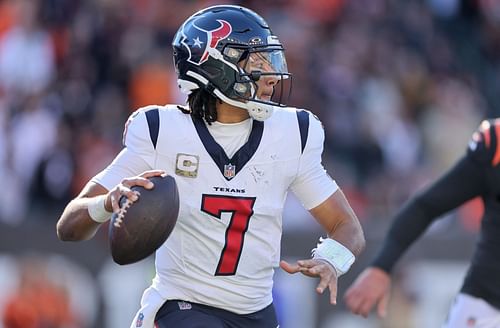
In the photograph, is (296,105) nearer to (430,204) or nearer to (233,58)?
(430,204)

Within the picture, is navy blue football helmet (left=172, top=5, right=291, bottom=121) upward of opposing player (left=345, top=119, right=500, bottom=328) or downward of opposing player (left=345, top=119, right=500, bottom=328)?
upward

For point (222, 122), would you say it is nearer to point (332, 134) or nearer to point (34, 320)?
point (34, 320)

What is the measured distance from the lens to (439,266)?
32.1 feet

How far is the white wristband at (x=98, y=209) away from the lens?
4.61m

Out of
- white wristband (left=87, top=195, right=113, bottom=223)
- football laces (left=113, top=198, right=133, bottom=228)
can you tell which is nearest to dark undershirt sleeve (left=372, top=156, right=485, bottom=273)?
white wristband (left=87, top=195, right=113, bottom=223)

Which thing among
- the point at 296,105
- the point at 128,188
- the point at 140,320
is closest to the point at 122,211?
the point at 128,188

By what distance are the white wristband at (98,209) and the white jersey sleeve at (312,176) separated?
32.6 inches

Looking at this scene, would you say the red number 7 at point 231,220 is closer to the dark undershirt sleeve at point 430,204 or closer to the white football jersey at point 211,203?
the white football jersey at point 211,203

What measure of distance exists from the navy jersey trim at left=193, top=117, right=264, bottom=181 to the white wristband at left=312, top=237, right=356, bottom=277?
46 cm

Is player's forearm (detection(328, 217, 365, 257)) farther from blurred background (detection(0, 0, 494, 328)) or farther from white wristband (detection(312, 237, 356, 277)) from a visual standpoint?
blurred background (detection(0, 0, 494, 328))

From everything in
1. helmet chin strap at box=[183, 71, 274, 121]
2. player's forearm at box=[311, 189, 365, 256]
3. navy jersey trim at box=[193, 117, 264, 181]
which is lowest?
A: player's forearm at box=[311, 189, 365, 256]

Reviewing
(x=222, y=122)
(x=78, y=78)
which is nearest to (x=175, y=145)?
(x=222, y=122)

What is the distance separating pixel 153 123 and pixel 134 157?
0.16m

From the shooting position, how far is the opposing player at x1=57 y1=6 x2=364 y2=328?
477cm
